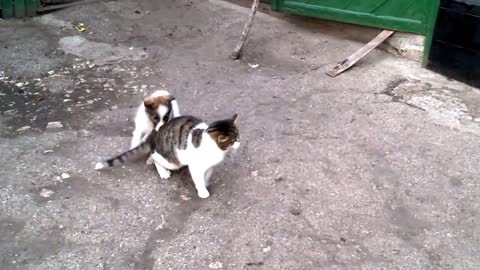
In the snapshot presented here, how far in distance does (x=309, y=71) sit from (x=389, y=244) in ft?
8.32

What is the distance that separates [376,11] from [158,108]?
2867mm

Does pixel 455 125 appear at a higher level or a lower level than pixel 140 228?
higher

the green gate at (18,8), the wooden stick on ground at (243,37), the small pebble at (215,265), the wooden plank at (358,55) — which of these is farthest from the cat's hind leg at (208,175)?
the green gate at (18,8)

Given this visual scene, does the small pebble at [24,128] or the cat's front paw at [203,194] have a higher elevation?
the cat's front paw at [203,194]

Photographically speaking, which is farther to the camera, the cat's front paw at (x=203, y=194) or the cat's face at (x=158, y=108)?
the cat's face at (x=158, y=108)

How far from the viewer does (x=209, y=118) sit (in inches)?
172

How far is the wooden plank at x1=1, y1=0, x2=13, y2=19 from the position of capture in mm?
6199

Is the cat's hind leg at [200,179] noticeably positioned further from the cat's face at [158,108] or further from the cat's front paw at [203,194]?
the cat's face at [158,108]

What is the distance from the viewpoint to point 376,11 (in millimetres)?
5406

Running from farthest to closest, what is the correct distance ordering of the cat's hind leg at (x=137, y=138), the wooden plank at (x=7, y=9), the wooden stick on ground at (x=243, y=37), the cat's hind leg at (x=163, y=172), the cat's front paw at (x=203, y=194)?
the wooden plank at (x=7, y=9)
the wooden stick on ground at (x=243, y=37)
the cat's hind leg at (x=137, y=138)
the cat's hind leg at (x=163, y=172)
the cat's front paw at (x=203, y=194)

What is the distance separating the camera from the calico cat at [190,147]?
3131 millimetres

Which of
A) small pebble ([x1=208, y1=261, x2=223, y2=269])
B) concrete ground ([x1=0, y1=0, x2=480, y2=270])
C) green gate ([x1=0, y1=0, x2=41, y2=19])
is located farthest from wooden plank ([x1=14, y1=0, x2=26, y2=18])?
small pebble ([x1=208, y1=261, x2=223, y2=269])

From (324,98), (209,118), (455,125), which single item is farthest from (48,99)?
(455,125)

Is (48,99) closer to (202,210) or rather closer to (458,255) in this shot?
(202,210)
